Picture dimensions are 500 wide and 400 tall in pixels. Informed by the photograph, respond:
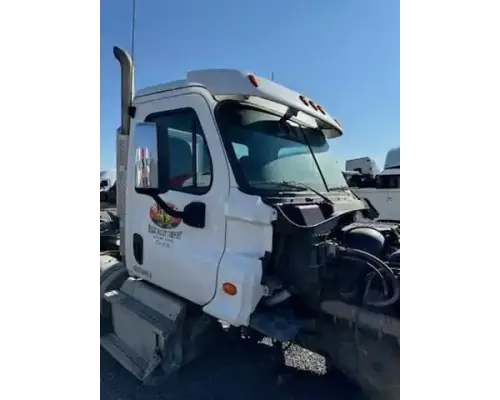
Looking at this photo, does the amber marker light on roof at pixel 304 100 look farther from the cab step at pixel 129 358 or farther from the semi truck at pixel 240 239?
the cab step at pixel 129 358

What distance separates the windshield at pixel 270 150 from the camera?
1.79 meters

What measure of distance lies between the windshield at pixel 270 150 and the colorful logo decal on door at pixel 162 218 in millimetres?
459

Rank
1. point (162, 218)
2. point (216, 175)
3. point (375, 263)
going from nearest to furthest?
1. point (375, 263)
2. point (216, 175)
3. point (162, 218)

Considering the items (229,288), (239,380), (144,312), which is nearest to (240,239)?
(229,288)

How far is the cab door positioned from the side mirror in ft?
0.12

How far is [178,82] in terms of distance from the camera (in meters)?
1.95

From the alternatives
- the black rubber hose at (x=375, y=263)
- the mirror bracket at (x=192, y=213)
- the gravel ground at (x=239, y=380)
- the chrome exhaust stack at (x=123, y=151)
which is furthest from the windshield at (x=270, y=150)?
the gravel ground at (x=239, y=380)

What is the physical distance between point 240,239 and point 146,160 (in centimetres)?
56

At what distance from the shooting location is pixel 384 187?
5.35ft

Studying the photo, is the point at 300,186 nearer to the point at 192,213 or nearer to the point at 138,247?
the point at 192,213

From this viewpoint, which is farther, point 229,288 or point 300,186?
point 300,186

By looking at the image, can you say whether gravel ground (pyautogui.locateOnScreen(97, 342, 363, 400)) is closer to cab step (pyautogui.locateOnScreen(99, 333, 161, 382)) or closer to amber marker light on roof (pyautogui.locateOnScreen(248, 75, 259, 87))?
cab step (pyautogui.locateOnScreen(99, 333, 161, 382))
